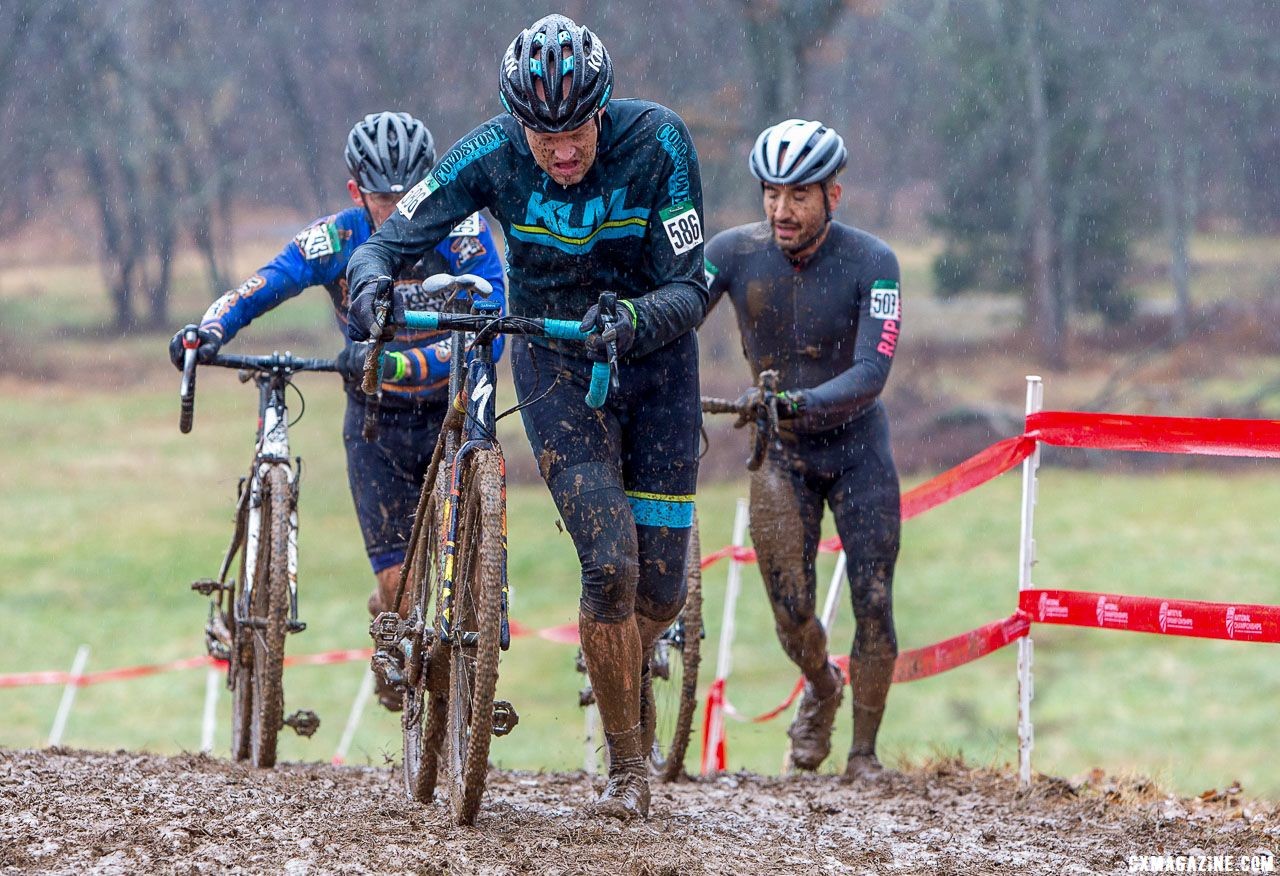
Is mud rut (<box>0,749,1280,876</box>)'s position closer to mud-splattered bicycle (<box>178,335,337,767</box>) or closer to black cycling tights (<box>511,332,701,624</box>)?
mud-splattered bicycle (<box>178,335,337,767</box>)

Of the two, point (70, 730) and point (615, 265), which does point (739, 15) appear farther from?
point (615, 265)

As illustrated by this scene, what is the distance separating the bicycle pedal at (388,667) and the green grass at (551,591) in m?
9.08

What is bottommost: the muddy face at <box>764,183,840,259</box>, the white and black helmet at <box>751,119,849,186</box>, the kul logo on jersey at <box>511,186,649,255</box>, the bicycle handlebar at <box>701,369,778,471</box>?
the bicycle handlebar at <box>701,369,778,471</box>

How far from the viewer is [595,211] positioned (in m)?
5.42

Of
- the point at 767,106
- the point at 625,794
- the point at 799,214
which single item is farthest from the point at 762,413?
the point at 767,106

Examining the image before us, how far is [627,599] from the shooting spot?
5.47 meters

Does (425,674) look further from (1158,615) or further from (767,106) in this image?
(767,106)

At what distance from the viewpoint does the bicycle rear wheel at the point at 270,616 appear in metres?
6.86

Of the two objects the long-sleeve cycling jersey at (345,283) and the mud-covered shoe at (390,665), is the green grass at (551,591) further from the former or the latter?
the mud-covered shoe at (390,665)

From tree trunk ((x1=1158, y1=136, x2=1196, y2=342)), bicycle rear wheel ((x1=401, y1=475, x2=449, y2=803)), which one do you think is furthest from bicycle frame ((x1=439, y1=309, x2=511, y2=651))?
tree trunk ((x1=1158, y1=136, x2=1196, y2=342))

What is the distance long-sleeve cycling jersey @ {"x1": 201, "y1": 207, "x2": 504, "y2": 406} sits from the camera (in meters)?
6.94

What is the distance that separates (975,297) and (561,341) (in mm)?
31684

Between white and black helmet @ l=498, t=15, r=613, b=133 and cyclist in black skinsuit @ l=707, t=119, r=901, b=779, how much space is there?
6.73 ft

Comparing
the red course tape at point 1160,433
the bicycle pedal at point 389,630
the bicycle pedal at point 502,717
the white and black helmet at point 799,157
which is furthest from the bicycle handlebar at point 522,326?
the red course tape at point 1160,433
